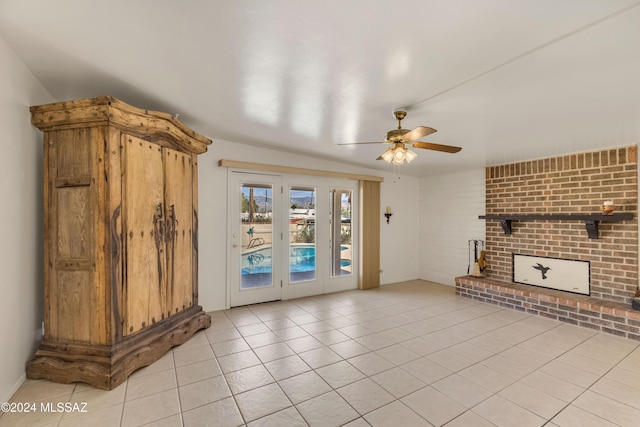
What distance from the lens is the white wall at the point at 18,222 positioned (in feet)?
6.68

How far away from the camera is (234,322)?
12.0 ft

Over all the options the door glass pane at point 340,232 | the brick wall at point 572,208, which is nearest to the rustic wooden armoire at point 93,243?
the door glass pane at point 340,232

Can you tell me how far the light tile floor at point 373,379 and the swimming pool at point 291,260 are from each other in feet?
2.90

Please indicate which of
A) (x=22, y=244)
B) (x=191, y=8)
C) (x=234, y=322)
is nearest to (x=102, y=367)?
(x=22, y=244)

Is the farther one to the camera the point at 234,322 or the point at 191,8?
the point at 234,322

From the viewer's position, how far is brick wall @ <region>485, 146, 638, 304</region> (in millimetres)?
3580

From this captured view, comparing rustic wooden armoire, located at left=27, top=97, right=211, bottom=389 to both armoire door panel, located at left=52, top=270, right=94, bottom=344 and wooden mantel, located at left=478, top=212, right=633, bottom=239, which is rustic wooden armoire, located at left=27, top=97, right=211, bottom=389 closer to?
armoire door panel, located at left=52, top=270, right=94, bottom=344

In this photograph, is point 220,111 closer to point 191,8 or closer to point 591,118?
point 191,8

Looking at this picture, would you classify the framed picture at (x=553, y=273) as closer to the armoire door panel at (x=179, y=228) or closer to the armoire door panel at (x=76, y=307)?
the armoire door panel at (x=179, y=228)

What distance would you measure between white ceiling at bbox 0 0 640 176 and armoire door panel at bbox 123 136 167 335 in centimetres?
64

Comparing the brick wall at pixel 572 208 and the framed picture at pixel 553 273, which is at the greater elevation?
the brick wall at pixel 572 208

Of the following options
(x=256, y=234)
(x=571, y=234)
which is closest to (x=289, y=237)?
(x=256, y=234)

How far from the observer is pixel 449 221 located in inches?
226

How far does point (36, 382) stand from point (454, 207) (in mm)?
6132
